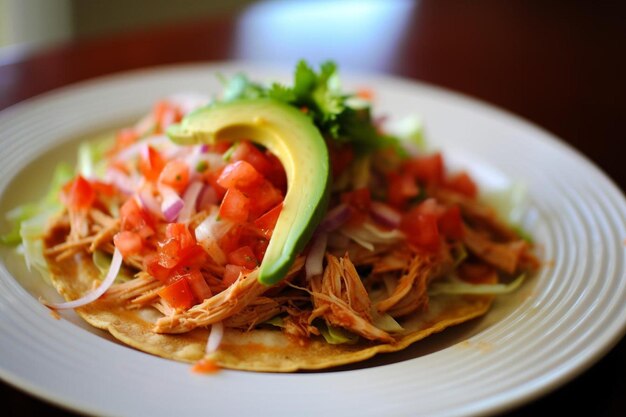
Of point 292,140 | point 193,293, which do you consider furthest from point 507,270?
point 193,293

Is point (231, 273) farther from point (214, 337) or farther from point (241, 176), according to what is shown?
point (241, 176)

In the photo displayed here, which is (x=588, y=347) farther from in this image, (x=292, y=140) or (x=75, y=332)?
(x=75, y=332)

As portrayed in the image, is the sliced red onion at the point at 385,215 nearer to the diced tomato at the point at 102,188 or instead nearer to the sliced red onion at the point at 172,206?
the sliced red onion at the point at 172,206

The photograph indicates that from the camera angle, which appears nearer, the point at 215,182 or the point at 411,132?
the point at 215,182

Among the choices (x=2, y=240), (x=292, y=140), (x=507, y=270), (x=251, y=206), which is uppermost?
(x=292, y=140)

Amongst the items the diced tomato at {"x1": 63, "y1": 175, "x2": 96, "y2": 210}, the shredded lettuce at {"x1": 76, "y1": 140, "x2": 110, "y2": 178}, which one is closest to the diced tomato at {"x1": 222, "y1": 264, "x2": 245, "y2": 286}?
the diced tomato at {"x1": 63, "y1": 175, "x2": 96, "y2": 210}

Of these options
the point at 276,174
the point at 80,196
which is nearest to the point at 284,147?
the point at 276,174
